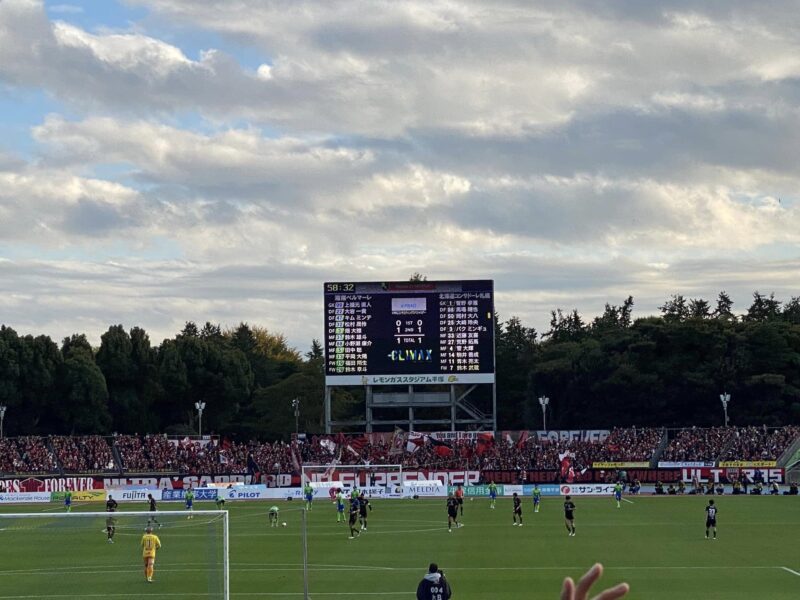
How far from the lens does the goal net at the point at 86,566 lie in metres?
29.6

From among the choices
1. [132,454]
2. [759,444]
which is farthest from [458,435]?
[132,454]

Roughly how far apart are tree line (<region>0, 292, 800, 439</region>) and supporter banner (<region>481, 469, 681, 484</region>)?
23.6m

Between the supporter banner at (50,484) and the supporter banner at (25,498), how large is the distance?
3301 millimetres

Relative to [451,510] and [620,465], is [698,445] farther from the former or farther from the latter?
[451,510]

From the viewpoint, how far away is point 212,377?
4651 inches

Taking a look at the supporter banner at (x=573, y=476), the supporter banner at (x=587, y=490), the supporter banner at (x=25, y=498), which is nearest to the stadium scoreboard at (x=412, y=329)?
the supporter banner at (x=573, y=476)

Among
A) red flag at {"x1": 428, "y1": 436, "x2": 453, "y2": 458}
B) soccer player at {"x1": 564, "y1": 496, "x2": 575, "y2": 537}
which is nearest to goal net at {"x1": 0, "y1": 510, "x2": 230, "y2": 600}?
soccer player at {"x1": 564, "y1": 496, "x2": 575, "y2": 537}

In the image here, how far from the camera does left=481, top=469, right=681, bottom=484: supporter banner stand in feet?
267

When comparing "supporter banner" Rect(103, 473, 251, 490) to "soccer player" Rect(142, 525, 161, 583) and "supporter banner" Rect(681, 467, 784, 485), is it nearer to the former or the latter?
"supporter banner" Rect(681, 467, 784, 485)

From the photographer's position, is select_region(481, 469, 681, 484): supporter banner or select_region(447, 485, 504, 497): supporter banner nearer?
select_region(447, 485, 504, 497): supporter banner

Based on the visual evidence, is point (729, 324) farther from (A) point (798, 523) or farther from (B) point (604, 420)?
(A) point (798, 523)

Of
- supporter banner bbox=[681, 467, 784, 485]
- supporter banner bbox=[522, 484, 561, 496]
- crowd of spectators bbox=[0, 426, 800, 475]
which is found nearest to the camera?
supporter banner bbox=[522, 484, 561, 496]

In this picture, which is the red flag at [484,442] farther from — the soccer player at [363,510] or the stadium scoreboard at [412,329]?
the soccer player at [363,510]

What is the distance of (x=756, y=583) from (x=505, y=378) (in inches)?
3486
